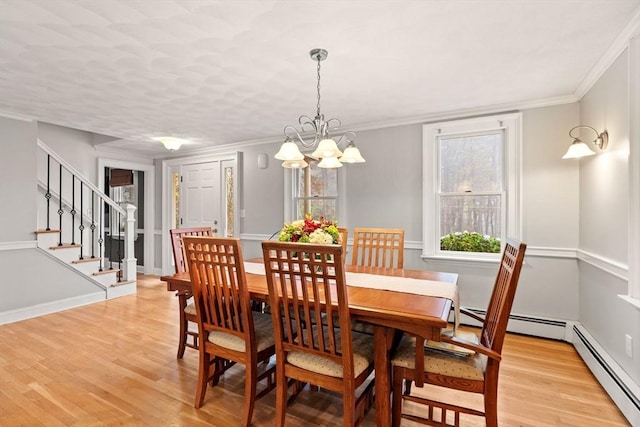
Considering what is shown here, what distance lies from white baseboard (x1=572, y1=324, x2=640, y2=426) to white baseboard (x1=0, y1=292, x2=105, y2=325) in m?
5.46

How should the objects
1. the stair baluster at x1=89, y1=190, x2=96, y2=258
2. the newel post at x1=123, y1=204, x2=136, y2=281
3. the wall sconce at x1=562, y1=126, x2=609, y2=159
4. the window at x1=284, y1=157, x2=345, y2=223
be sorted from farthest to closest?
1. the newel post at x1=123, y1=204, x2=136, y2=281
2. the stair baluster at x1=89, y1=190, x2=96, y2=258
3. the window at x1=284, y1=157, x2=345, y2=223
4. the wall sconce at x1=562, y1=126, x2=609, y2=159

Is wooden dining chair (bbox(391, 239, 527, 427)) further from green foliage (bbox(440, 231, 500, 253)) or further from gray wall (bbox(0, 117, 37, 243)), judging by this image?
gray wall (bbox(0, 117, 37, 243))

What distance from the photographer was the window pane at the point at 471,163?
3539 millimetres

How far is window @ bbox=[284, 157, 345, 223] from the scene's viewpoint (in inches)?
174

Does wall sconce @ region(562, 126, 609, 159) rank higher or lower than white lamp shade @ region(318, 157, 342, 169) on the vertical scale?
higher

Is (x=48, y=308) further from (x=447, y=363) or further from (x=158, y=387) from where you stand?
(x=447, y=363)

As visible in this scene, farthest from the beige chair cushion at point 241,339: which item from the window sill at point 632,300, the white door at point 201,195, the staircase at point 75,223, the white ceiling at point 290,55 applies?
the white door at point 201,195

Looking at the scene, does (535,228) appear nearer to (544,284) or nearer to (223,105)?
(544,284)

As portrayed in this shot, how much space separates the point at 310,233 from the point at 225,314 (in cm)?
78

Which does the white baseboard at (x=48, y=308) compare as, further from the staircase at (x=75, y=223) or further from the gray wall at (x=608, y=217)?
the gray wall at (x=608, y=217)

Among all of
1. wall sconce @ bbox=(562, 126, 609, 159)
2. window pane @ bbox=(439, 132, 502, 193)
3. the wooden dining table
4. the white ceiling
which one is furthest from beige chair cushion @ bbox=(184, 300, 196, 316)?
wall sconce @ bbox=(562, 126, 609, 159)

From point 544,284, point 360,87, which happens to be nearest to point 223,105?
point 360,87

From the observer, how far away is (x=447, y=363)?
5.61 ft

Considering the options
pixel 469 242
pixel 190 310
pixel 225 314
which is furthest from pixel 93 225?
pixel 469 242
